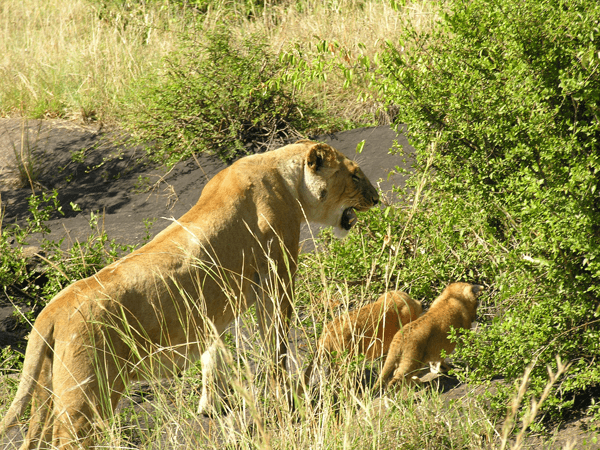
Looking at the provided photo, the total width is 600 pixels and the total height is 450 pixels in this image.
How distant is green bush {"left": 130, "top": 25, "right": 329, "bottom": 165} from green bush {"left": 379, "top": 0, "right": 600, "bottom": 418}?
477cm

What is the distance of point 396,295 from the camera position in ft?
14.8

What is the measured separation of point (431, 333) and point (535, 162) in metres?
1.51

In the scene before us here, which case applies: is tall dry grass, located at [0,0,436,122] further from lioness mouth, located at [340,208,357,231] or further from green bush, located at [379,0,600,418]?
green bush, located at [379,0,600,418]

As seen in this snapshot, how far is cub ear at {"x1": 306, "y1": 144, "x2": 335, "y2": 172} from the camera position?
14.4ft

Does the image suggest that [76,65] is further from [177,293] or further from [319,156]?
[177,293]

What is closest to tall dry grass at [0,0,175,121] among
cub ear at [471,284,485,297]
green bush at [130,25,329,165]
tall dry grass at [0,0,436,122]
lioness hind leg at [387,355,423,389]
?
tall dry grass at [0,0,436,122]

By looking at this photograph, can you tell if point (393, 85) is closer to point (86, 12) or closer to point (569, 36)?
point (569, 36)

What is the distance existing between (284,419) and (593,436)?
153cm

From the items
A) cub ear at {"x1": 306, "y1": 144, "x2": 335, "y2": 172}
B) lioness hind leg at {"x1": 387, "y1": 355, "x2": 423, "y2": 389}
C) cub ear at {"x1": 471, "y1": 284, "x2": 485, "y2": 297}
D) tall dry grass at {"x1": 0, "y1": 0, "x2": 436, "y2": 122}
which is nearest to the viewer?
lioness hind leg at {"x1": 387, "y1": 355, "x2": 423, "y2": 389}

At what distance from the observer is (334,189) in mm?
4582

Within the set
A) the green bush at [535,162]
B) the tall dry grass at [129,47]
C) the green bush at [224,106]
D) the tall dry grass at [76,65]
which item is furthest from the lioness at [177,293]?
the tall dry grass at [76,65]

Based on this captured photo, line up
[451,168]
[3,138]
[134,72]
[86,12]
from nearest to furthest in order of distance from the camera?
[451,168] < [3,138] < [134,72] < [86,12]

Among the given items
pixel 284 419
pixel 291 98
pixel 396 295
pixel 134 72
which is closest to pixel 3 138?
pixel 134 72

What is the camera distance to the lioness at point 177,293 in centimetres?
301
